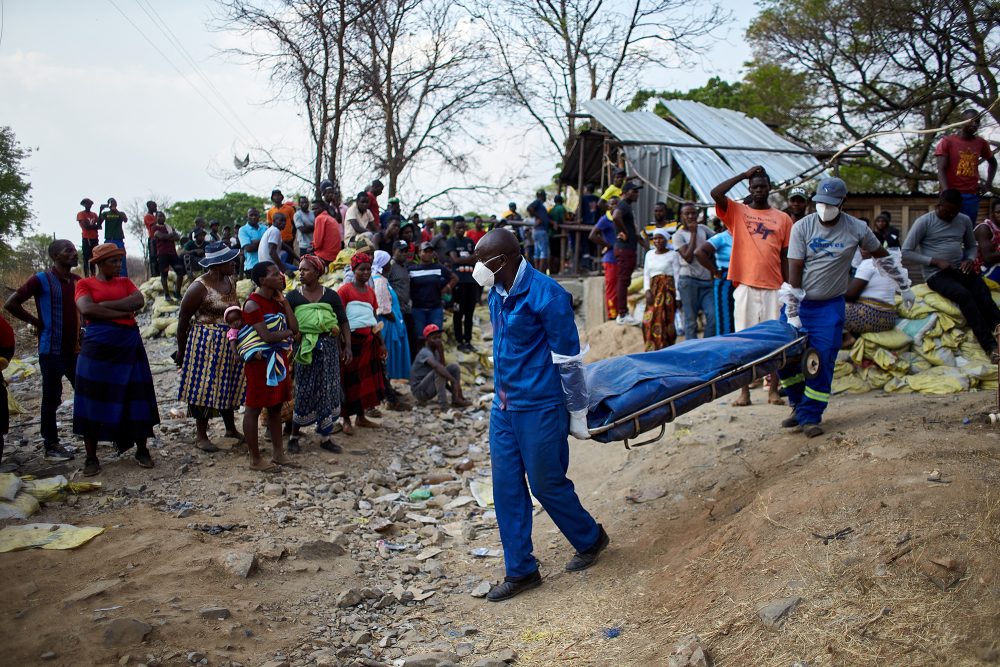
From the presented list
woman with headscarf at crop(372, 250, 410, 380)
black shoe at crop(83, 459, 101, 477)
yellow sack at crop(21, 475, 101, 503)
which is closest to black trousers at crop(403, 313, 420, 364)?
woman with headscarf at crop(372, 250, 410, 380)

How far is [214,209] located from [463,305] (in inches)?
693

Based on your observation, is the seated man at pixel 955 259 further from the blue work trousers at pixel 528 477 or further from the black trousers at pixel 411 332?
the black trousers at pixel 411 332

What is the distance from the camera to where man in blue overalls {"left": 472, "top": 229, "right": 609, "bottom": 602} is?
405 cm

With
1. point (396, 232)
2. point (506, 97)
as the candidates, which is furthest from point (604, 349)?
point (506, 97)

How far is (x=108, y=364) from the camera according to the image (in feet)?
18.6

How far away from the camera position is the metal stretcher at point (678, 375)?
4.30 m

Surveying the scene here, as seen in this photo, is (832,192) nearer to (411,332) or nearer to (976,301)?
(976,301)

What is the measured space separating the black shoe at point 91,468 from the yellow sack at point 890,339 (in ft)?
22.1

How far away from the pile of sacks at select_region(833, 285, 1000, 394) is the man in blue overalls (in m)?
4.14

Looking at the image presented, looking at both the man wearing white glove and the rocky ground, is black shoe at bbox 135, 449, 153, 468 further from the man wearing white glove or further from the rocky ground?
the man wearing white glove

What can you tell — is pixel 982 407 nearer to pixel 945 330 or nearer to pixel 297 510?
pixel 945 330

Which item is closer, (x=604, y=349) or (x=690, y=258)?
(x=690, y=258)

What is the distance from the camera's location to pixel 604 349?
33.8 ft

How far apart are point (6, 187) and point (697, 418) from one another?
12.7 meters
